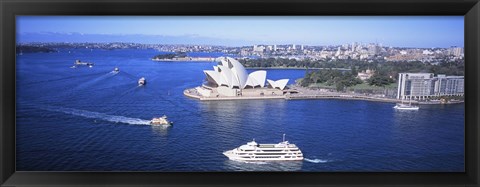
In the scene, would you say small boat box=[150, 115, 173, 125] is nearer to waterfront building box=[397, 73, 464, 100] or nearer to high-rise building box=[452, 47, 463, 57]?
waterfront building box=[397, 73, 464, 100]

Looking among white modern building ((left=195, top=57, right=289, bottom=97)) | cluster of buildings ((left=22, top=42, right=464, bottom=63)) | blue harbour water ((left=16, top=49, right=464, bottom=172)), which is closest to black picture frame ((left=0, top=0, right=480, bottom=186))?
blue harbour water ((left=16, top=49, right=464, bottom=172))

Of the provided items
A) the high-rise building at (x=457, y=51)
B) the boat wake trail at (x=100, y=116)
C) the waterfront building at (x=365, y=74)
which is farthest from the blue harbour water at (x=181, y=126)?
the high-rise building at (x=457, y=51)

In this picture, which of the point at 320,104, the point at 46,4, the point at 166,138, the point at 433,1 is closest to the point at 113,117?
the point at 166,138

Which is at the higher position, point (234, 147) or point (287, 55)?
point (287, 55)

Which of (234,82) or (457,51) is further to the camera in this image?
(234,82)

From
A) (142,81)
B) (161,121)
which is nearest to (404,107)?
(161,121)

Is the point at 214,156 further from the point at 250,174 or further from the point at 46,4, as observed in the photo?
the point at 46,4

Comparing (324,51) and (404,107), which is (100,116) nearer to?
(324,51)

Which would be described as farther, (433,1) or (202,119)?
(202,119)
